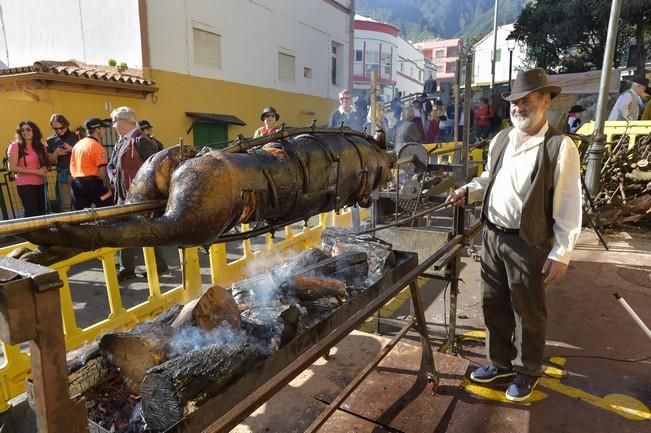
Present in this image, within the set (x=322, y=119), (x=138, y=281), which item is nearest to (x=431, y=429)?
(x=138, y=281)

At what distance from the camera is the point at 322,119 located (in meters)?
18.3

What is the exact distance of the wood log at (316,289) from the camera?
245 cm

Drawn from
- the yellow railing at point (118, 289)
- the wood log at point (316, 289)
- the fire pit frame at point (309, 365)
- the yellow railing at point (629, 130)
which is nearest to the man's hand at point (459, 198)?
the fire pit frame at point (309, 365)

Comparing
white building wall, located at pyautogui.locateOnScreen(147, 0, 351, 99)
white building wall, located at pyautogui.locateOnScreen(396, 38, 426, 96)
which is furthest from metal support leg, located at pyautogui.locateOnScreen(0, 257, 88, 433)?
white building wall, located at pyautogui.locateOnScreen(396, 38, 426, 96)

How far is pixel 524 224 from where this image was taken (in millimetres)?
2656

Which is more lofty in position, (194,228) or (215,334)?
(194,228)

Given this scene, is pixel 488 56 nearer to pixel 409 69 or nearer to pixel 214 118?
pixel 409 69

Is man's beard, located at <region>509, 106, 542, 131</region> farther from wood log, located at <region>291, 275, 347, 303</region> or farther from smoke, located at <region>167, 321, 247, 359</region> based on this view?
smoke, located at <region>167, 321, 247, 359</region>

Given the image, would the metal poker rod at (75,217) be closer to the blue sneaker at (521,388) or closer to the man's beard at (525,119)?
the man's beard at (525,119)

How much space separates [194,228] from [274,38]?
14.7 meters

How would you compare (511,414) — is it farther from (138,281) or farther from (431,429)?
(138,281)

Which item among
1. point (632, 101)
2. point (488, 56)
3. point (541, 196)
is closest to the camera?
point (541, 196)

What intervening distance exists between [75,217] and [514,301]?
8.41 feet

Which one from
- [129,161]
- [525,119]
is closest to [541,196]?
[525,119]
